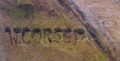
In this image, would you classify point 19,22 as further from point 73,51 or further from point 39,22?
point 73,51

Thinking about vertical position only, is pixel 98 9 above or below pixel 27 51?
A: above

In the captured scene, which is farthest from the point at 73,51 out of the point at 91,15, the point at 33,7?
Answer: the point at 33,7

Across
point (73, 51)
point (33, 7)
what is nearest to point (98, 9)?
point (73, 51)

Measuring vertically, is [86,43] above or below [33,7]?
below

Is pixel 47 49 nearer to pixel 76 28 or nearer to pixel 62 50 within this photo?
pixel 62 50

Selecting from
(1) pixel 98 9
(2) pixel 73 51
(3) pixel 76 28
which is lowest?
(2) pixel 73 51

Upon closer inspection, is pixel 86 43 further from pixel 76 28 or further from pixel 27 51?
pixel 27 51

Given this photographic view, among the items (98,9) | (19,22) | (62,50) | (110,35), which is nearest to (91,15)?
(98,9)
